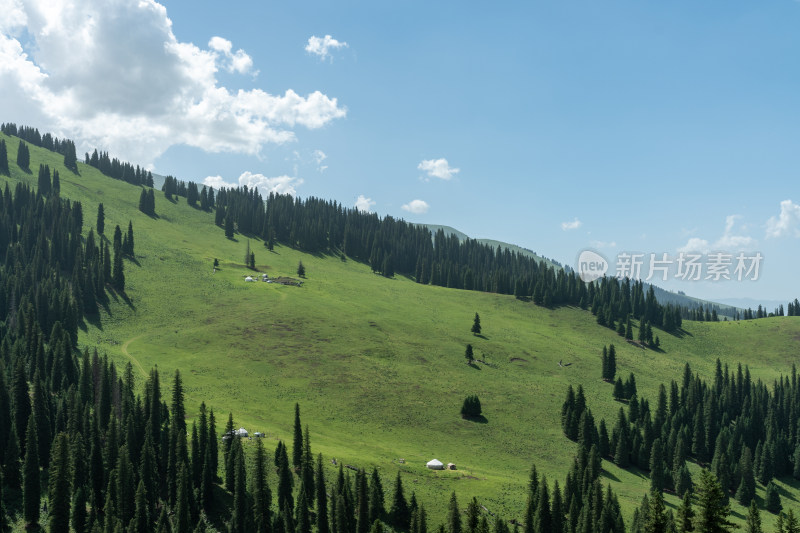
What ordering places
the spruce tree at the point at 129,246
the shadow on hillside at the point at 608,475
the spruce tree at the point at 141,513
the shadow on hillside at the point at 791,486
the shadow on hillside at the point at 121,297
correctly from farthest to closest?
the spruce tree at the point at 129,246 < the shadow on hillside at the point at 121,297 < the shadow on hillside at the point at 791,486 < the shadow on hillside at the point at 608,475 < the spruce tree at the point at 141,513

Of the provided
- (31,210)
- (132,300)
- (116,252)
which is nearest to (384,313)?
(132,300)

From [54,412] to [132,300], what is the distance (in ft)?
240

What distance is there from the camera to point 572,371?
149m

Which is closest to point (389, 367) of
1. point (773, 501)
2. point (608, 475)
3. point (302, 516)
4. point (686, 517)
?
point (608, 475)

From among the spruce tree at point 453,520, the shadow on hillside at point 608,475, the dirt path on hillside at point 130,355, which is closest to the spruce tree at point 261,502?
the spruce tree at point 453,520

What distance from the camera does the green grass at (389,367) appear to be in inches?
3743

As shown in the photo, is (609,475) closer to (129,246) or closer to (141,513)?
(141,513)

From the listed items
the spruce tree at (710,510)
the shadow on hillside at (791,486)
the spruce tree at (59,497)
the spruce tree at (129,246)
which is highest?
the spruce tree at (129,246)

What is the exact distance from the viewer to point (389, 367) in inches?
5153

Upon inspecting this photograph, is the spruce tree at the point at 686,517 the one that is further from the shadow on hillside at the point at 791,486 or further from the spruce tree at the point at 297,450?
the shadow on hillside at the point at 791,486

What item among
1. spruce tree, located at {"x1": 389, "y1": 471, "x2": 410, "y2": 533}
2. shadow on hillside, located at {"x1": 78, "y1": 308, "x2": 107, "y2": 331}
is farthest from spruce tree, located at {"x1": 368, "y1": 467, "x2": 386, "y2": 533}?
shadow on hillside, located at {"x1": 78, "y1": 308, "x2": 107, "y2": 331}

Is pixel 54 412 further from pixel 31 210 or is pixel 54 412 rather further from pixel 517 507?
pixel 31 210

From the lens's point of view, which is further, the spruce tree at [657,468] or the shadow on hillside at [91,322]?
the shadow on hillside at [91,322]

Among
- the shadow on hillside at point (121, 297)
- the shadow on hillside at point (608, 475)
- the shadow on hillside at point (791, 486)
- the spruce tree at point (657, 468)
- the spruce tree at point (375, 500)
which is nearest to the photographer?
the spruce tree at point (375, 500)
